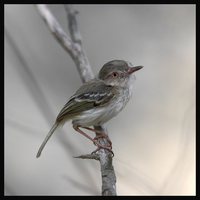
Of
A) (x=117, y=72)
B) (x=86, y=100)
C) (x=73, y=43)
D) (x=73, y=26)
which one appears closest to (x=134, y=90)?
(x=73, y=26)

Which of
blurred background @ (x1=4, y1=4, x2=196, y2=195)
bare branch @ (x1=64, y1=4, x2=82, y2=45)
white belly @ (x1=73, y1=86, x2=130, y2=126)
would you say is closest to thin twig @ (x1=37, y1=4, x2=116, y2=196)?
bare branch @ (x1=64, y1=4, x2=82, y2=45)

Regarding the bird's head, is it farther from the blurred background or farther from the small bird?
the blurred background

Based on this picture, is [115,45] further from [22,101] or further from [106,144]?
[106,144]

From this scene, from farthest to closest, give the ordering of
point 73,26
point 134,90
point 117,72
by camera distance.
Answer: point 134,90 → point 73,26 → point 117,72

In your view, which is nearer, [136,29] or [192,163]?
[192,163]

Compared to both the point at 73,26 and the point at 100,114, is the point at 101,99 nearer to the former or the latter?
the point at 100,114
